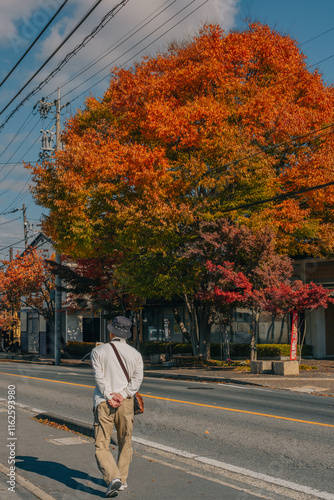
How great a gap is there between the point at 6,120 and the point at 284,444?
44.5 feet

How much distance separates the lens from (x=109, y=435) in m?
5.70

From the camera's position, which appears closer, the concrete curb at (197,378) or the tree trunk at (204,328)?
the concrete curb at (197,378)

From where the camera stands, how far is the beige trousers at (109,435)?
5582 mm

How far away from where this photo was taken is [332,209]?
25266mm

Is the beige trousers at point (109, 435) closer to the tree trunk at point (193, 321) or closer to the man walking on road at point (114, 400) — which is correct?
the man walking on road at point (114, 400)

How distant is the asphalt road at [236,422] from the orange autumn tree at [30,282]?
980 inches

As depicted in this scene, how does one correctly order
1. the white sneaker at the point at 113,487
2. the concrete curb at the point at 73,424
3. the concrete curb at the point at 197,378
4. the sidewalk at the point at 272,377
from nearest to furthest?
1. the white sneaker at the point at 113,487
2. the concrete curb at the point at 73,424
3. the sidewalk at the point at 272,377
4. the concrete curb at the point at 197,378

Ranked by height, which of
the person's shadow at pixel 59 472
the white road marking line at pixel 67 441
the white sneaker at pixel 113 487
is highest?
the white sneaker at pixel 113 487

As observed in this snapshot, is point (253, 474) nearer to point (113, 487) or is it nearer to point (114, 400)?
point (113, 487)

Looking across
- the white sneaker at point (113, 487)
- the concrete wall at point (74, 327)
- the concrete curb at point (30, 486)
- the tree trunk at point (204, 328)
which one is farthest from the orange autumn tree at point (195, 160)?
the concrete wall at point (74, 327)

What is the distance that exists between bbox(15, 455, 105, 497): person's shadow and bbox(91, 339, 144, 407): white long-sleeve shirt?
1.03m

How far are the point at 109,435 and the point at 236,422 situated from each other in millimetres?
5351

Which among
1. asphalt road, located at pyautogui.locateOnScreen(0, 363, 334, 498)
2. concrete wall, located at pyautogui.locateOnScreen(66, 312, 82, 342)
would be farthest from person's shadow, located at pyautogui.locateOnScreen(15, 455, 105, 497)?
concrete wall, located at pyautogui.locateOnScreen(66, 312, 82, 342)

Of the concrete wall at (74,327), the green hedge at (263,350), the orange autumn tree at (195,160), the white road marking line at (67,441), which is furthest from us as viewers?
the concrete wall at (74,327)
